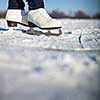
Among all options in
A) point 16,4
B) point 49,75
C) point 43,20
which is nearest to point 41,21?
point 43,20

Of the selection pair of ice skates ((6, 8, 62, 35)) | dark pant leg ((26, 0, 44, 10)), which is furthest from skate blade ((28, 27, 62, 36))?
dark pant leg ((26, 0, 44, 10))

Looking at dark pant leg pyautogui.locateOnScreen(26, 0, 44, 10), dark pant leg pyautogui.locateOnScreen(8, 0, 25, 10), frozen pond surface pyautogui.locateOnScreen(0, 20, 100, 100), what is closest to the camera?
frozen pond surface pyautogui.locateOnScreen(0, 20, 100, 100)

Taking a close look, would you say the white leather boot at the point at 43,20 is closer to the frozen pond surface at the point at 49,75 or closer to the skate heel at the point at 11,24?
the skate heel at the point at 11,24

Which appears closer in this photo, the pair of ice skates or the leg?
the pair of ice skates

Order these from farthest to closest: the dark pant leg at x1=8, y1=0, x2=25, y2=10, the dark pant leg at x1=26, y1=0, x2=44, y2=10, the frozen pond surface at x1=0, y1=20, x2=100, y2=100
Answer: the dark pant leg at x1=8, y1=0, x2=25, y2=10
the dark pant leg at x1=26, y1=0, x2=44, y2=10
the frozen pond surface at x1=0, y1=20, x2=100, y2=100

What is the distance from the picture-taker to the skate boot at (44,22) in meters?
1.40

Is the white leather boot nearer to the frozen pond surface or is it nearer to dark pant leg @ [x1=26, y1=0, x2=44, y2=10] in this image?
dark pant leg @ [x1=26, y1=0, x2=44, y2=10]

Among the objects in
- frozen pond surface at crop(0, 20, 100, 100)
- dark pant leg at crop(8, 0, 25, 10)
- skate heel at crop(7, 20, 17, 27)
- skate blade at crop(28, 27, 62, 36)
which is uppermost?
dark pant leg at crop(8, 0, 25, 10)

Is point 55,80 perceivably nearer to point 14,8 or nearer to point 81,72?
point 81,72

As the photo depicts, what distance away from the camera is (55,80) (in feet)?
2.12

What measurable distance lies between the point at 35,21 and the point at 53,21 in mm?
100

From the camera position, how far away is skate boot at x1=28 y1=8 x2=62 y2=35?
4.60 ft

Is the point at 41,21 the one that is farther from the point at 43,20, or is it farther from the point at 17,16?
the point at 17,16

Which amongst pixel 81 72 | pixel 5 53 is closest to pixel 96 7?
pixel 81 72
